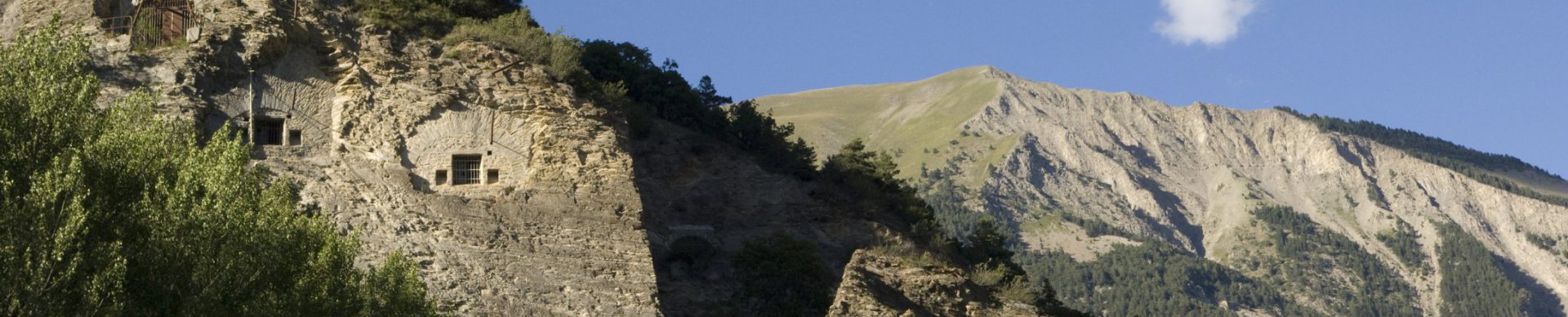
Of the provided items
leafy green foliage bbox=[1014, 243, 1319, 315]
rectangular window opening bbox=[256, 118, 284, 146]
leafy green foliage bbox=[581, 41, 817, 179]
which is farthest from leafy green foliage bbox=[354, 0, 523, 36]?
leafy green foliage bbox=[1014, 243, 1319, 315]

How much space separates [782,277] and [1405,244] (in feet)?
537

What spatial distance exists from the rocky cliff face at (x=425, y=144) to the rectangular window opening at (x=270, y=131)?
33mm

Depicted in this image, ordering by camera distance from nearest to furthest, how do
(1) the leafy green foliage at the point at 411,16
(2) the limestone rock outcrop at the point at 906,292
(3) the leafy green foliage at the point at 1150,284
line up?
(1) the leafy green foliage at the point at 411,16 < (2) the limestone rock outcrop at the point at 906,292 < (3) the leafy green foliage at the point at 1150,284

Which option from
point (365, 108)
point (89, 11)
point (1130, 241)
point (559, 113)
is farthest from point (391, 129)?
point (1130, 241)

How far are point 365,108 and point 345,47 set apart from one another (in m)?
1.54

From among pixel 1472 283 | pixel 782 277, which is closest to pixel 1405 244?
pixel 1472 283

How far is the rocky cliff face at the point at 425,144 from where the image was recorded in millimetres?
33281

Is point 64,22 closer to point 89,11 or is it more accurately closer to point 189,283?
point 89,11

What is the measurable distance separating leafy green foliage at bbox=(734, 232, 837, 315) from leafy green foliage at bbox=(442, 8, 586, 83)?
209 inches

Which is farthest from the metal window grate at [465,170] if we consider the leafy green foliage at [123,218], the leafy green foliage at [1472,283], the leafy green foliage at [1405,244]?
the leafy green foliage at [1405,244]

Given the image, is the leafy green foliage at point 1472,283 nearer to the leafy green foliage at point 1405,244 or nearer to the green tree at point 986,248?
the leafy green foliage at point 1405,244

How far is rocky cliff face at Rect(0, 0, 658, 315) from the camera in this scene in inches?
1310

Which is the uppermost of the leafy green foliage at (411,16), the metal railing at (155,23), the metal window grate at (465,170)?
the leafy green foliage at (411,16)

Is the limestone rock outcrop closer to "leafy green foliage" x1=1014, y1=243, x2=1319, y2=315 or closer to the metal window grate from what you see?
the metal window grate
